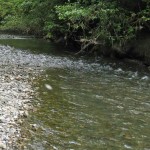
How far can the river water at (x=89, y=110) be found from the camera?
7.91 meters

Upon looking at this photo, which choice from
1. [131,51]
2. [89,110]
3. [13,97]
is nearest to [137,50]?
[131,51]

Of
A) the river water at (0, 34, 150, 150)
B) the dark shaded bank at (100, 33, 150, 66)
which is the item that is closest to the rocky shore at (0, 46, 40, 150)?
the river water at (0, 34, 150, 150)

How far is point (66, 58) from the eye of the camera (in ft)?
71.7

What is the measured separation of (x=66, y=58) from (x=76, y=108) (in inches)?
453

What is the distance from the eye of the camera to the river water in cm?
791

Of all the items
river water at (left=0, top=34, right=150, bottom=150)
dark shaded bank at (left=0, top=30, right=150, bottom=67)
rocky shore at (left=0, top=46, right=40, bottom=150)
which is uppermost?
dark shaded bank at (left=0, top=30, right=150, bottom=67)

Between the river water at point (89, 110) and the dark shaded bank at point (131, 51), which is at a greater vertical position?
the dark shaded bank at point (131, 51)

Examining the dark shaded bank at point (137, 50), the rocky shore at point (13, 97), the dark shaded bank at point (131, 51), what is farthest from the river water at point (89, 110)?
the dark shaded bank at point (131, 51)

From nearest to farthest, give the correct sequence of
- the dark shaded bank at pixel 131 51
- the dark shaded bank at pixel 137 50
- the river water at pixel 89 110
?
1. the river water at pixel 89 110
2. the dark shaded bank at pixel 137 50
3. the dark shaded bank at pixel 131 51

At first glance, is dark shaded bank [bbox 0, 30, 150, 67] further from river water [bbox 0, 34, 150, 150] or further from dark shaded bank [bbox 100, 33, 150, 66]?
river water [bbox 0, 34, 150, 150]

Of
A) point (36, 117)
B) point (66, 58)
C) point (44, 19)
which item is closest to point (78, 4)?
point (66, 58)

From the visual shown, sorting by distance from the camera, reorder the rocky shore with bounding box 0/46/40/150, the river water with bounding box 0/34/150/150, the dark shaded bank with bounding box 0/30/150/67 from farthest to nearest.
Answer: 1. the dark shaded bank with bounding box 0/30/150/67
2. the river water with bounding box 0/34/150/150
3. the rocky shore with bounding box 0/46/40/150

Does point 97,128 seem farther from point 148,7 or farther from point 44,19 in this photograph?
point 44,19

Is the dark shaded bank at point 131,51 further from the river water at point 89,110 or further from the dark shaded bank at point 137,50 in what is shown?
the river water at point 89,110
